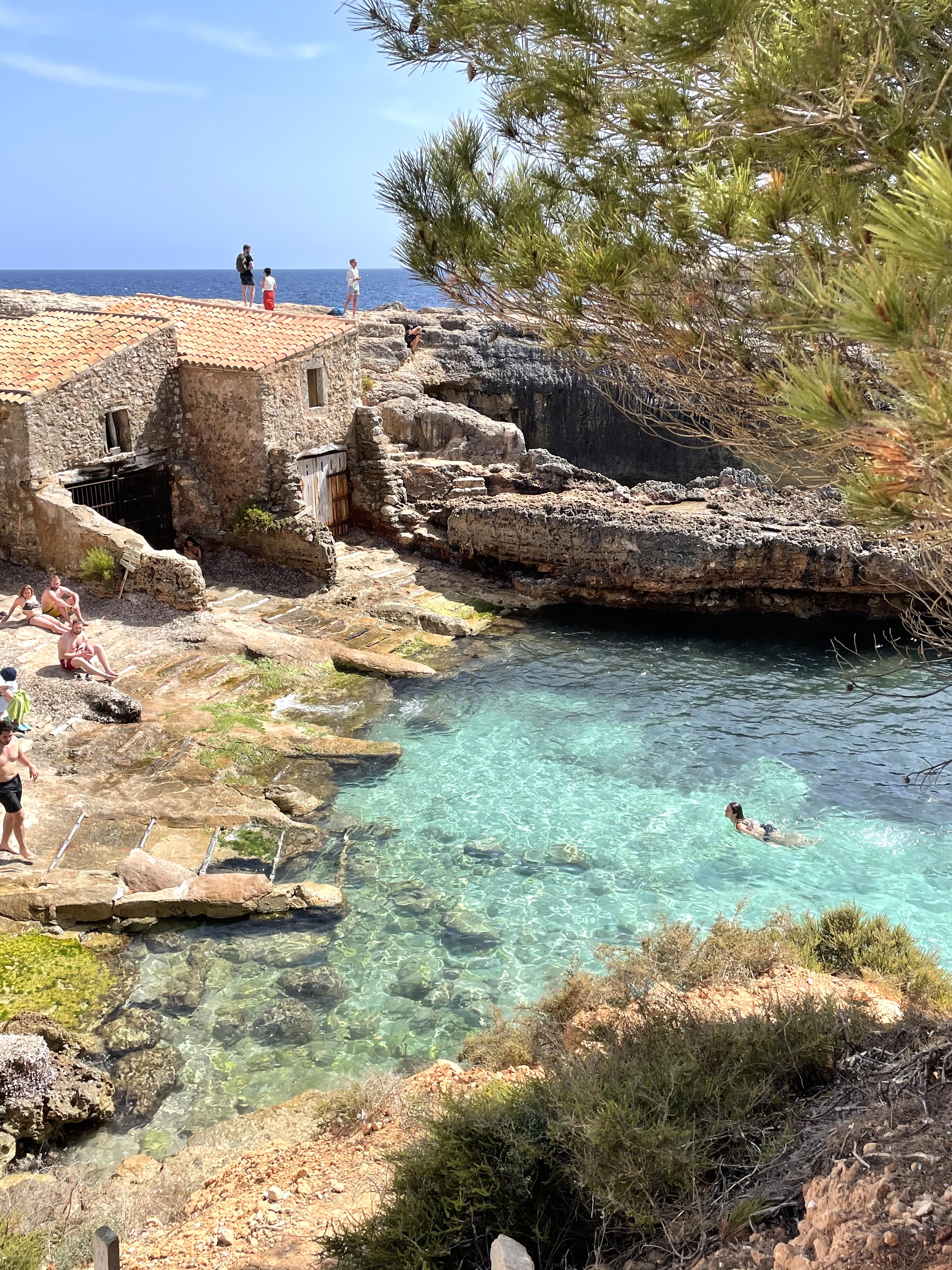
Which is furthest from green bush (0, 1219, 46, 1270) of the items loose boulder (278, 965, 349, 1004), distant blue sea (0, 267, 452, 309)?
distant blue sea (0, 267, 452, 309)

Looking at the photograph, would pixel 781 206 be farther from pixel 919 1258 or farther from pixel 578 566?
pixel 578 566

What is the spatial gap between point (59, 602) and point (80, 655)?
162cm

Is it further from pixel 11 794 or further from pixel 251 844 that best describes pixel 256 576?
pixel 11 794

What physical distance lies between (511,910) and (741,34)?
922cm

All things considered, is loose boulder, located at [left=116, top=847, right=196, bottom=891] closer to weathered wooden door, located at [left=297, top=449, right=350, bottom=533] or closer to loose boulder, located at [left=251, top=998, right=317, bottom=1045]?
loose boulder, located at [left=251, top=998, right=317, bottom=1045]

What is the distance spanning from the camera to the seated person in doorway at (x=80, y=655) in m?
15.2

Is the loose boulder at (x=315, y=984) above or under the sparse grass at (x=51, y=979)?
under

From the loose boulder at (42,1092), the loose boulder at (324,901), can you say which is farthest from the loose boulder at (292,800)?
the loose boulder at (42,1092)

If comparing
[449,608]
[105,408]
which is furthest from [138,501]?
[449,608]

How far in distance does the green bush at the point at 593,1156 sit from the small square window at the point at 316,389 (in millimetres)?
18635

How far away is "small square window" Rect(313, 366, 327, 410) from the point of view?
72.7ft

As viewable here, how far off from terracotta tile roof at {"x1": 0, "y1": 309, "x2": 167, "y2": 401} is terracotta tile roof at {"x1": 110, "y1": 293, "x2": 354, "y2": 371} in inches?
38.2

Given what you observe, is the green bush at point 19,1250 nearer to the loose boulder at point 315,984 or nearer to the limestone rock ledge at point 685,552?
the loose boulder at point 315,984

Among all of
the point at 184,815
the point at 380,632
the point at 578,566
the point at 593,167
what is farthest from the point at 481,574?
the point at 593,167
